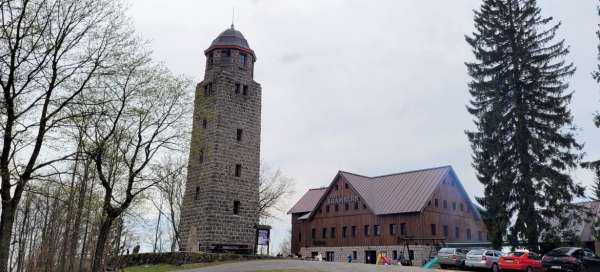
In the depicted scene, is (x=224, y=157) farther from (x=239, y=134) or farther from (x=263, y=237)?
(x=263, y=237)

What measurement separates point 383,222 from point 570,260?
2211 centimetres

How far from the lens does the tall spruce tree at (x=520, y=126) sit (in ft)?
98.3

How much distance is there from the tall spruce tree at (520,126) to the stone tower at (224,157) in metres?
16.3

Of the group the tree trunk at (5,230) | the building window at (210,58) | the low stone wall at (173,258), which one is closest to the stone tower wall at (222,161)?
the building window at (210,58)

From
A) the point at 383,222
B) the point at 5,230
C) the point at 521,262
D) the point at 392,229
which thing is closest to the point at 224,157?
the point at 383,222

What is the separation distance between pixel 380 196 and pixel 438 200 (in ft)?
19.6

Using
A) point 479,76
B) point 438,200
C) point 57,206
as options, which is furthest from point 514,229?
point 57,206

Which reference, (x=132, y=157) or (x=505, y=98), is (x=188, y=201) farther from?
(x=505, y=98)

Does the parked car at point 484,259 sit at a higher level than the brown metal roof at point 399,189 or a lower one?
lower

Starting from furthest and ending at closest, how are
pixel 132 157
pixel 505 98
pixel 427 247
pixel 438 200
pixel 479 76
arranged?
pixel 438 200
pixel 427 247
pixel 479 76
pixel 505 98
pixel 132 157

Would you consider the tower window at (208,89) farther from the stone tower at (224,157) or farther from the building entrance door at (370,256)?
the building entrance door at (370,256)

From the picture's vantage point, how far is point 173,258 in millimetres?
32438

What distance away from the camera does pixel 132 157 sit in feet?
86.7

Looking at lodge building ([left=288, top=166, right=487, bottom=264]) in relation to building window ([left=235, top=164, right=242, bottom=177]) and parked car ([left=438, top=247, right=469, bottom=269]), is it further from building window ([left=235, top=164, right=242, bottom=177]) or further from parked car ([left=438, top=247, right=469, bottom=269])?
building window ([left=235, top=164, right=242, bottom=177])
